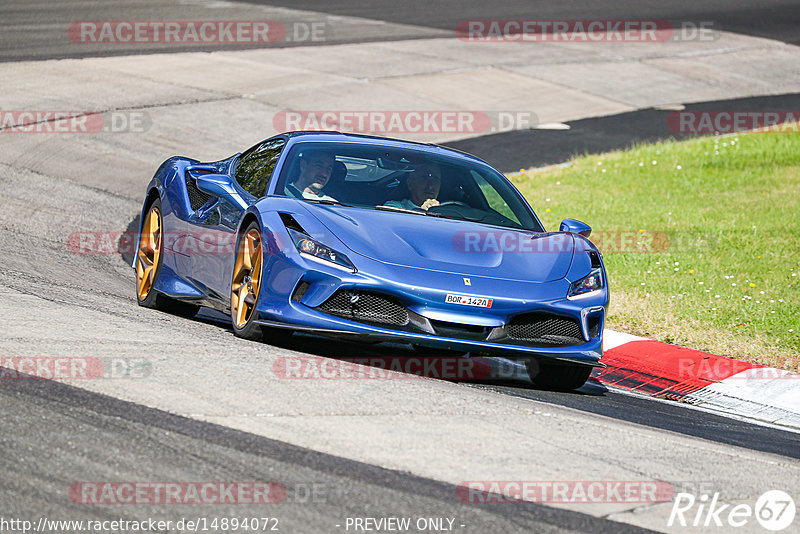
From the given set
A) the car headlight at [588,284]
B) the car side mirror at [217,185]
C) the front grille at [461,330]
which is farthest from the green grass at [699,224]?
the car side mirror at [217,185]

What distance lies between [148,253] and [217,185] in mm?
1134

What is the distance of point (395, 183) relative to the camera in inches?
307

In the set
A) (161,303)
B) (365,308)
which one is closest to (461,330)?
(365,308)

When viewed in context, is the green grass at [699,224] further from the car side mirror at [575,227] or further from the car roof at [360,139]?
the car roof at [360,139]

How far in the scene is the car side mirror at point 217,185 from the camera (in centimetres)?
789

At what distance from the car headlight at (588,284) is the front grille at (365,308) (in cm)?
110

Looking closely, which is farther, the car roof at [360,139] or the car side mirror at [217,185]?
the car roof at [360,139]

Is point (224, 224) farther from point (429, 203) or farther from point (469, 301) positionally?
point (469, 301)

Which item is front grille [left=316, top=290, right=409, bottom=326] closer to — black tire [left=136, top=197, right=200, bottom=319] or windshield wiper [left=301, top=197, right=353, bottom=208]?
windshield wiper [left=301, top=197, right=353, bottom=208]

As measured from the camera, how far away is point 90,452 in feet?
14.8

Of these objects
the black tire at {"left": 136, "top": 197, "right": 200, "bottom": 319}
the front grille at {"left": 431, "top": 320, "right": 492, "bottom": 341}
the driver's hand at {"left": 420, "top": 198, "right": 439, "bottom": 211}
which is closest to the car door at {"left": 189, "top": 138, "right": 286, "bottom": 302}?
the black tire at {"left": 136, "top": 197, "right": 200, "bottom": 319}

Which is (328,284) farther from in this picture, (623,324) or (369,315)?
(623,324)

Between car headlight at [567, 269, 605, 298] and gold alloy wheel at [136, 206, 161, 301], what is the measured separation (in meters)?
3.17

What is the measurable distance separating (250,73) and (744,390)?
13908 mm
